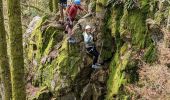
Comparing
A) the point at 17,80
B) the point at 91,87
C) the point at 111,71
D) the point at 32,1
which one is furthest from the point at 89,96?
the point at 32,1

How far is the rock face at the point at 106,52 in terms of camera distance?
12.1 m

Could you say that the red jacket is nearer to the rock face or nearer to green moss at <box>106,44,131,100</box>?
the rock face

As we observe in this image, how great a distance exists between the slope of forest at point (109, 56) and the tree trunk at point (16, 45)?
117 inches

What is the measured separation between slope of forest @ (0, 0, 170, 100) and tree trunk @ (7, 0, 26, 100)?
2979 mm

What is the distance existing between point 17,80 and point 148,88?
4021 mm

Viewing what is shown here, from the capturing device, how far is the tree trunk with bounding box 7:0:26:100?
10131 millimetres

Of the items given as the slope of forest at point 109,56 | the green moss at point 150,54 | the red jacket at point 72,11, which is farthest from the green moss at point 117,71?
the red jacket at point 72,11

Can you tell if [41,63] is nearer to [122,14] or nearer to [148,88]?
[122,14]

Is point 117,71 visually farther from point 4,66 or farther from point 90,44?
point 4,66

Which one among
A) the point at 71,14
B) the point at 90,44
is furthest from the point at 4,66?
the point at 71,14

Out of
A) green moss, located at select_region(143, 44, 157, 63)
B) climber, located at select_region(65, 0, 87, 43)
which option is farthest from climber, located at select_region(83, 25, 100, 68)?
green moss, located at select_region(143, 44, 157, 63)

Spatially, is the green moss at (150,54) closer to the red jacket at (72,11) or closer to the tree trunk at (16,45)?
the red jacket at (72,11)

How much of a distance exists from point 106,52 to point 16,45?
4484 mm

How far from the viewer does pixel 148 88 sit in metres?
10.7
